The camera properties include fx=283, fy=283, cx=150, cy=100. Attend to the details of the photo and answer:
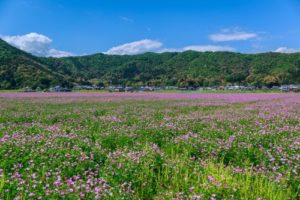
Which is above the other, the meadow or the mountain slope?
the mountain slope

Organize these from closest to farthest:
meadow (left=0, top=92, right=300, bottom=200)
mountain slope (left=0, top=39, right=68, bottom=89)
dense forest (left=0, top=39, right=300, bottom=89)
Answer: meadow (left=0, top=92, right=300, bottom=200), mountain slope (left=0, top=39, right=68, bottom=89), dense forest (left=0, top=39, right=300, bottom=89)

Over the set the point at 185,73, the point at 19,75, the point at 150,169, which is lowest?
the point at 150,169

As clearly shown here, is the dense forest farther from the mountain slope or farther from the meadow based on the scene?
the meadow

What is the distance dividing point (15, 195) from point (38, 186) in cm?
37

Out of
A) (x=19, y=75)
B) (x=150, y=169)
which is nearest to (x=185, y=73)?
(x=19, y=75)

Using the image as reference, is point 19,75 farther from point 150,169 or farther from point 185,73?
point 150,169

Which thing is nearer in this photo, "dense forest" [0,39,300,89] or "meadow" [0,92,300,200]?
"meadow" [0,92,300,200]

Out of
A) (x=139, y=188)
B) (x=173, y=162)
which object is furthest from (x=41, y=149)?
(x=173, y=162)

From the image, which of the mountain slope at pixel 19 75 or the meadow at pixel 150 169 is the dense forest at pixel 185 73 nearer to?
the mountain slope at pixel 19 75

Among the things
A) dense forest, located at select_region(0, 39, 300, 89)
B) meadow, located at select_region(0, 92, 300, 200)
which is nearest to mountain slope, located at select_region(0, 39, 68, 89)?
dense forest, located at select_region(0, 39, 300, 89)

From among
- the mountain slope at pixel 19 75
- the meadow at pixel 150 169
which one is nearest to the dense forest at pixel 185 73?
the mountain slope at pixel 19 75

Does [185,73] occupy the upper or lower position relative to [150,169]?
upper

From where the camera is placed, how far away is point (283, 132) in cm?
1007

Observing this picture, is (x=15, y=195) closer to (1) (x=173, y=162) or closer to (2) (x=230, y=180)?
(1) (x=173, y=162)
